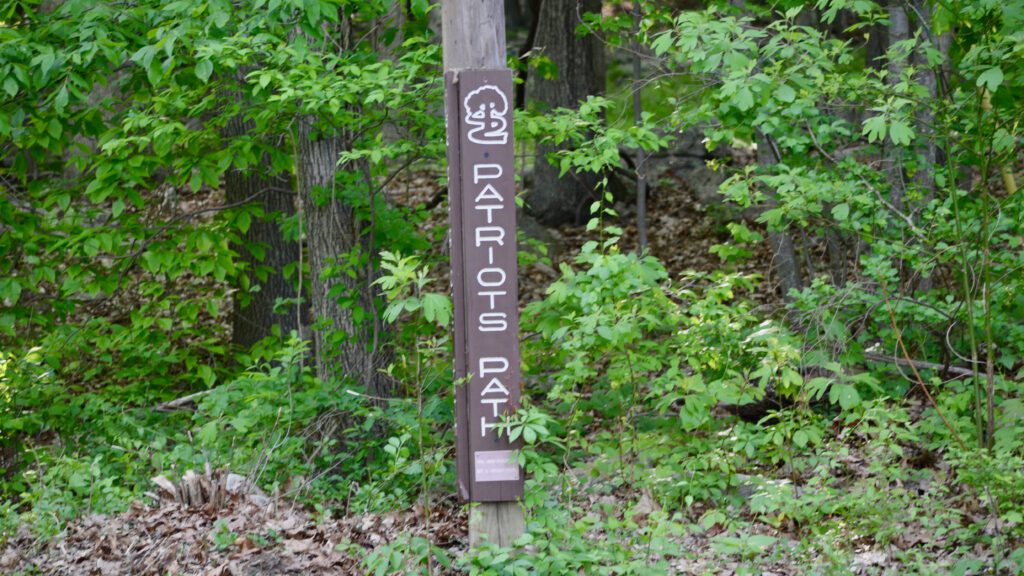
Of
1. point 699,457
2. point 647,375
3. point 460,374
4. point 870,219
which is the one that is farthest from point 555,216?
point 460,374

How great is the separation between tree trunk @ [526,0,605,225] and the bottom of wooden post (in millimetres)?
8233

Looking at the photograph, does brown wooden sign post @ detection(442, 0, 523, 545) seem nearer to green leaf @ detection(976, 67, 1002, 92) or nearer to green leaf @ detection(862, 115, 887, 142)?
green leaf @ detection(862, 115, 887, 142)

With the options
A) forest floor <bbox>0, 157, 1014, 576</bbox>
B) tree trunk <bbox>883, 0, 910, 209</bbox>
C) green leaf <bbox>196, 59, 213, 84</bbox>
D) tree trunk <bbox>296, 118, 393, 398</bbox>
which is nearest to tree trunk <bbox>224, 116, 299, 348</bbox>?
tree trunk <bbox>296, 118, 393, 398</bbox>

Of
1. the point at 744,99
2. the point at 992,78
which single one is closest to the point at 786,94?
the point at 744,99

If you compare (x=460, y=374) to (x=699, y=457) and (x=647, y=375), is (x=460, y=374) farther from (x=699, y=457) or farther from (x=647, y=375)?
(x=647, y=375)

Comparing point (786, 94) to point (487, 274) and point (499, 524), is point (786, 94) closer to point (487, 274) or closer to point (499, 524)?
point (487, 274)

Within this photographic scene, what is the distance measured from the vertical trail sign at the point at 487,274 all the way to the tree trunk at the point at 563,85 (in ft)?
26.2

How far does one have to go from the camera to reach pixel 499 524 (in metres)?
4.87

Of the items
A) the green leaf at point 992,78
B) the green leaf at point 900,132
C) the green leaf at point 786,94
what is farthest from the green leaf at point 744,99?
the green leaf at point 992,78

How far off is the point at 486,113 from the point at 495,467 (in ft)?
5.47

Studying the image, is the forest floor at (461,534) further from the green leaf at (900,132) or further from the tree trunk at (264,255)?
the tree trunk at (264,255)

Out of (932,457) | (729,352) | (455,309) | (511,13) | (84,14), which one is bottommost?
(932,457)

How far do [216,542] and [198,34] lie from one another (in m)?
3.20

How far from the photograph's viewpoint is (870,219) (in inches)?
270
